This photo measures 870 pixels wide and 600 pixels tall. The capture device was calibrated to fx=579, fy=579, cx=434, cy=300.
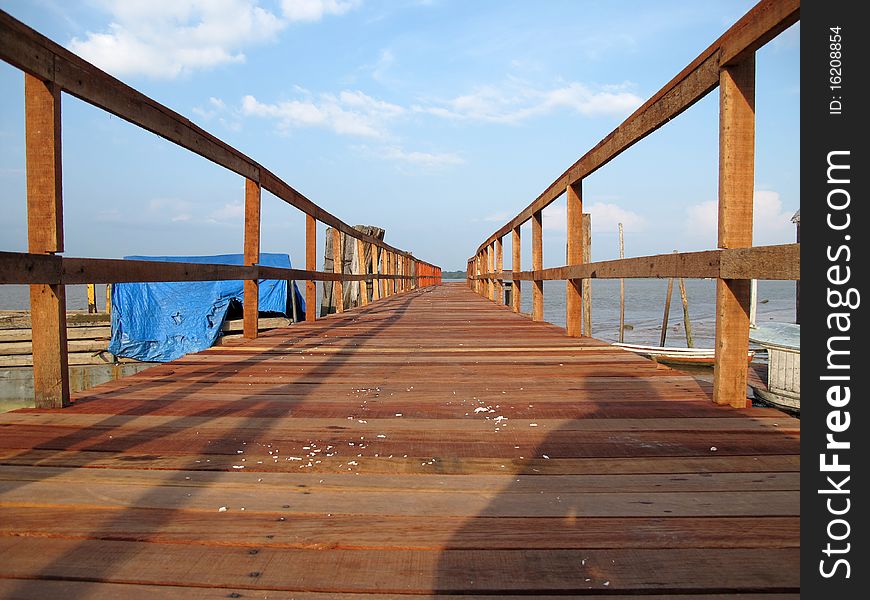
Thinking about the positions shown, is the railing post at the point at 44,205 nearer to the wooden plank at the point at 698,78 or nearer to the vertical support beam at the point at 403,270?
the wooden plank at the point at 698,78

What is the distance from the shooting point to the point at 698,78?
211 centimetres

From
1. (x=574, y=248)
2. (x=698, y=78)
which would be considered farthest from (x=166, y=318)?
(x=698, y=78)

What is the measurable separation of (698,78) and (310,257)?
4.06 m

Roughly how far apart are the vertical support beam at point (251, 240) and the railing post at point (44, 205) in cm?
186

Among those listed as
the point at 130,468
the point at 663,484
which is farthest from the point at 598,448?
the point at 130,468

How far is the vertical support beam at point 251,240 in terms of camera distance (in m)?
3.87

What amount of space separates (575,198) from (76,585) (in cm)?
366

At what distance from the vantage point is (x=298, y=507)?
48.3 inches

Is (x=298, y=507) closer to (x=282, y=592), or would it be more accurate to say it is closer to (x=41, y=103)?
(x=282, y=592)

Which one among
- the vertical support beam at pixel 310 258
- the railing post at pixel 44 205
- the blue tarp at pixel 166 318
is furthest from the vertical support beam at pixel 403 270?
the railing post at pixel 44 205

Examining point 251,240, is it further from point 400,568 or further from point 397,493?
point 400,568

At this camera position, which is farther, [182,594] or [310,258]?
[310,258]
